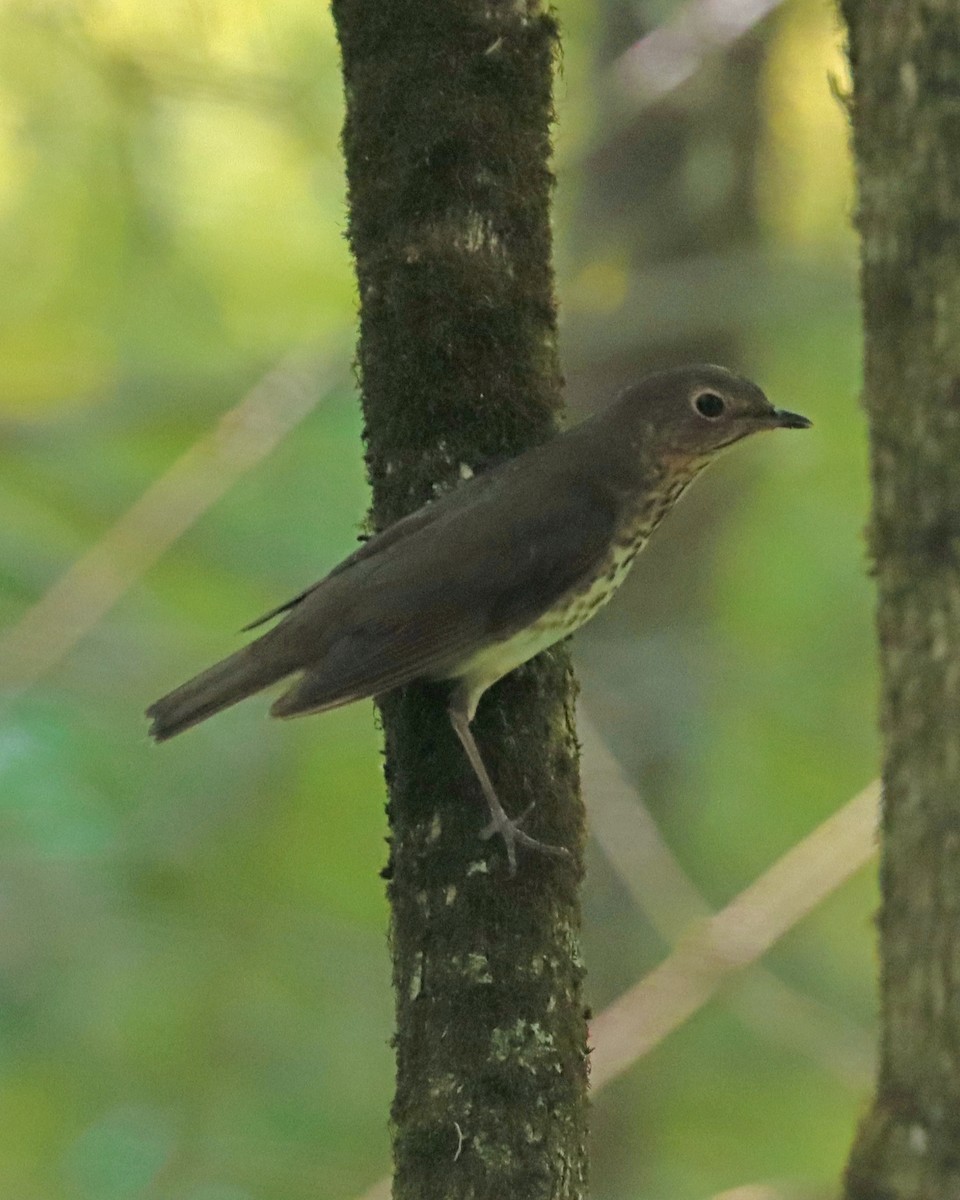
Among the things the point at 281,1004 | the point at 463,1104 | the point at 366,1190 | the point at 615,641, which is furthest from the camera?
the point at 615,641

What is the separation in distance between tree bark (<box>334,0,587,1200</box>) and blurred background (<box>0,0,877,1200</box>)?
2.33 m

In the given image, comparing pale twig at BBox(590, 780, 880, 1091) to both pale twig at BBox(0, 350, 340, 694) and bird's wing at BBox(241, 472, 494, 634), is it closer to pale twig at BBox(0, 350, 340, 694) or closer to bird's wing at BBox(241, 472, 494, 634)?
pale twig at BBox(0, 350, 340, 694)

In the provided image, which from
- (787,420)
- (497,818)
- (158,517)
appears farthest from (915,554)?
(158,517)

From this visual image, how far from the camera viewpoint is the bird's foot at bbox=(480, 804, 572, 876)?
138 inches

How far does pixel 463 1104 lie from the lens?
10.7 ft

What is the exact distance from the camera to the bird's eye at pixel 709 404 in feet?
16.2

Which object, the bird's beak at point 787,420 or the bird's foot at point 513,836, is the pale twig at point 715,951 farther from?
the bird's foot at point 513,836

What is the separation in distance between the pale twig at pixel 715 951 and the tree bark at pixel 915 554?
1.41 metres

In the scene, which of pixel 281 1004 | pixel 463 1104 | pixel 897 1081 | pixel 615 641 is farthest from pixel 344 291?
pixel 463 1104

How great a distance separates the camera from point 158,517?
7.38 meters

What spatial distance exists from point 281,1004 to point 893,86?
4.66 meters

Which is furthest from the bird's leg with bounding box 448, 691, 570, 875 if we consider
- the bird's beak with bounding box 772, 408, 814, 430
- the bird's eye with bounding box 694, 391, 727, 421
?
the bird's beak with bounding box 772, 408, 814, 430

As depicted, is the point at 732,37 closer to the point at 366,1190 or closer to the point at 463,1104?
the point at 366,1190

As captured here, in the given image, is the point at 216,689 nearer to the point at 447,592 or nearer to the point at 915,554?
the point at 447,592
